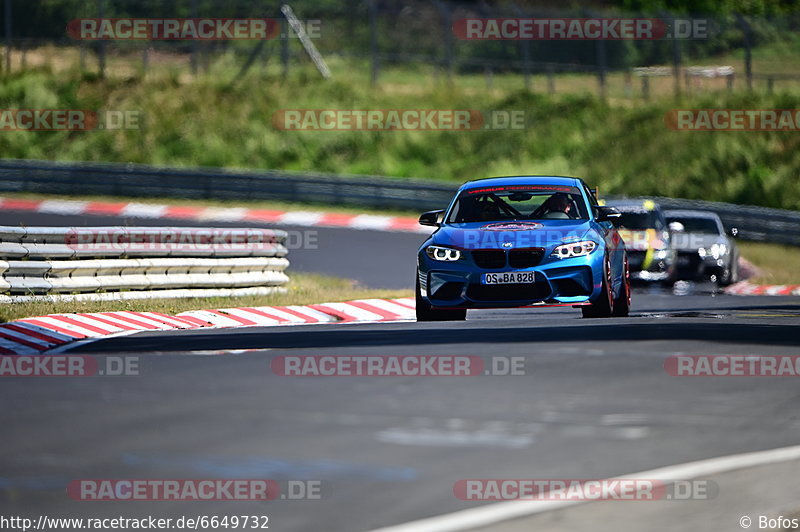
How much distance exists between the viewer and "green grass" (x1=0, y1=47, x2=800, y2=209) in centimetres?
3706

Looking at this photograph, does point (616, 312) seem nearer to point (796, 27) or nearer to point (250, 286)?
point (250, 286)

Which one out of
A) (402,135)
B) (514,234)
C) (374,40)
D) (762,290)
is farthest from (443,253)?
(402,135)

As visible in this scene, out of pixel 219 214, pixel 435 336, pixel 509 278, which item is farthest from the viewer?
pixel 219 214

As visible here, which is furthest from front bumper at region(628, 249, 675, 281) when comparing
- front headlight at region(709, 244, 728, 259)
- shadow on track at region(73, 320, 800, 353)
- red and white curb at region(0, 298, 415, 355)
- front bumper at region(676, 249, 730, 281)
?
shadow on track at region(73, 320, 800, 353)

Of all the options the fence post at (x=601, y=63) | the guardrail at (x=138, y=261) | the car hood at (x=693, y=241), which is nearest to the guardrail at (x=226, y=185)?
the fence post at (x=601, y=63)

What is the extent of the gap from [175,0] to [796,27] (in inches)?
660

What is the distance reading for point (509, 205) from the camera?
14.0m

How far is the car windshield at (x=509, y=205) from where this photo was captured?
13773 millimetres

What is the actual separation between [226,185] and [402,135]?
8744mm

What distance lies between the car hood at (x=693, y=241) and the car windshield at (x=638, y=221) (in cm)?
51

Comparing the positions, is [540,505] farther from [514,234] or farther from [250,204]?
[250,204]

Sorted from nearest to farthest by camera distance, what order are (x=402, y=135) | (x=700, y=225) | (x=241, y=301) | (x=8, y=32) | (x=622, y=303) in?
(x=622, y=303)
(x=241, y=301)
(x=700, y=225)
(x=8, y=32)
(x=402, y=135)

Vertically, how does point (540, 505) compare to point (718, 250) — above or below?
above

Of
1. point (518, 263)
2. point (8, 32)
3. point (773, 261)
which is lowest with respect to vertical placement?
point (773, 261)
